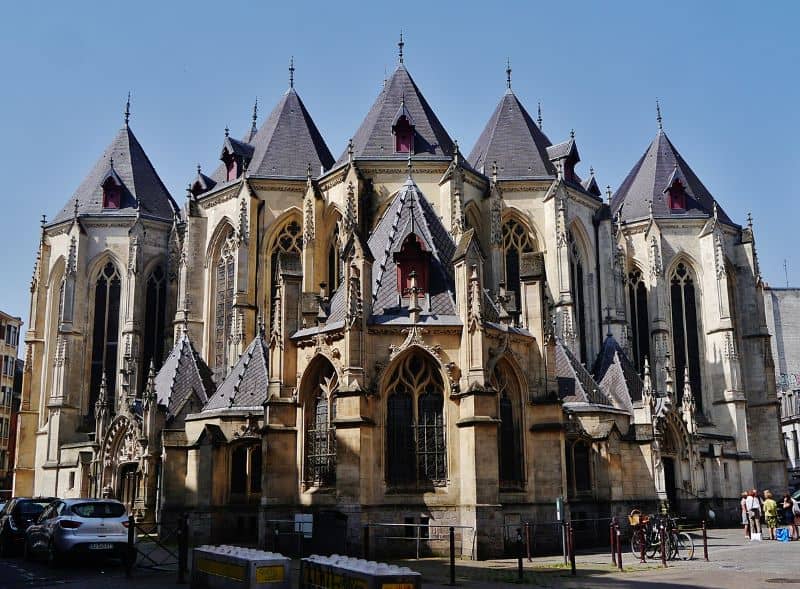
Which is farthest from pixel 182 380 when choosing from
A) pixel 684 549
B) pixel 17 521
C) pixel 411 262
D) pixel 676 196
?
pixel 676 196

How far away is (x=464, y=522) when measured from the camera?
2206cm

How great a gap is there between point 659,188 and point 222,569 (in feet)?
140

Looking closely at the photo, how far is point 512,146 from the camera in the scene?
148 ft

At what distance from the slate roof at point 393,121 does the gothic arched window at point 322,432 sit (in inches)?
667

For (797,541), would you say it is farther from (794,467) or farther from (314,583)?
(794,467)

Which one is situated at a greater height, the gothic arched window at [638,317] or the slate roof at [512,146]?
the slate roof at [512,146]

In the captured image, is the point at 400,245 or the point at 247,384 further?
the point at 247,384

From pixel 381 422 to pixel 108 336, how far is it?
28295mm

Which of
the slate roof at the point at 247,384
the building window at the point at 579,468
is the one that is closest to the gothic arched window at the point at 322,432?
the slate roof at the point at 247,384

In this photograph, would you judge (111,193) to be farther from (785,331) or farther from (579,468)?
(785,331)

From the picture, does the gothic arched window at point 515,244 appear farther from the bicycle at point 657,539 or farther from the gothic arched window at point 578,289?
the bicycle at point 657,539

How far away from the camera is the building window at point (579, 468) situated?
92.9ft

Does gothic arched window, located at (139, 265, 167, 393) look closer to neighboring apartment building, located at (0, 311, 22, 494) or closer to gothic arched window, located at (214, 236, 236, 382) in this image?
gothic arched window, located at (214, 236, 236, 382)

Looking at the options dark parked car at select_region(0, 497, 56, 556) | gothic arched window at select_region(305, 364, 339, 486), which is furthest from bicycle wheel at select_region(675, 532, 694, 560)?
dark parked car at select_region(0, 497, 56, 556)
